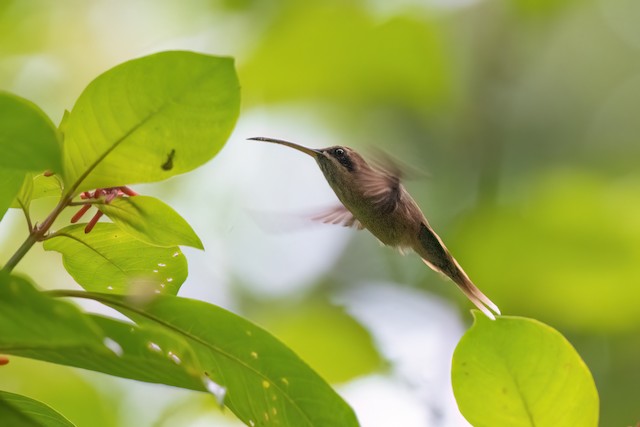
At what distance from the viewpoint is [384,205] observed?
240cm

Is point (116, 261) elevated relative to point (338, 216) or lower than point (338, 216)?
lower

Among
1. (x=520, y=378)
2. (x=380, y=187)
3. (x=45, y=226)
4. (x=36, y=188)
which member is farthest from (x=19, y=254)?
(x=380, y=187)

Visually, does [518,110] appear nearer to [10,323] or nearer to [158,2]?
[158,2]

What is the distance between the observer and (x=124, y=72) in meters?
1.24

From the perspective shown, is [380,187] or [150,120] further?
[380,187]

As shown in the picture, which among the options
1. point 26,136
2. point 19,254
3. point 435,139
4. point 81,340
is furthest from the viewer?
point 435,139

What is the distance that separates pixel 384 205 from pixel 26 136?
142 centimetres

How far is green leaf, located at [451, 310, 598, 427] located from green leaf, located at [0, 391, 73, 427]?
66 centimetres

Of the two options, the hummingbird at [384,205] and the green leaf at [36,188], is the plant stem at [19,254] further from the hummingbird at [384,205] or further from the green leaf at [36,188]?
the hummingbird at [384,205]

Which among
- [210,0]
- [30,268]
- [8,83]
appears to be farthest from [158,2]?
A: [30,268]

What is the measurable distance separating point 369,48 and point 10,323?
4.33 m

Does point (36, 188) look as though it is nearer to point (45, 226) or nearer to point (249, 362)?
point (45, 226)

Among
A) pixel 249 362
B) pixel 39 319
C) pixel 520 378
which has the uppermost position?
pixel 39 319

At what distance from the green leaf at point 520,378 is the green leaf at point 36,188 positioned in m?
0.75
